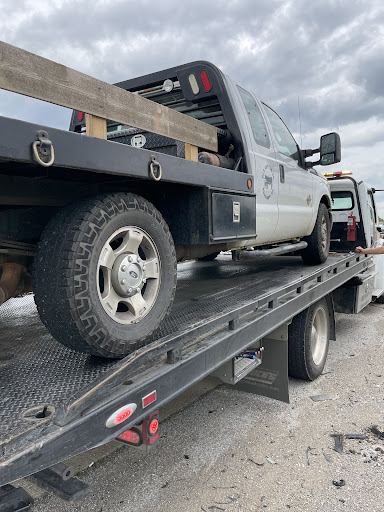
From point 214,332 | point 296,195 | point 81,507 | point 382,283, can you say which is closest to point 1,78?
point 214,332

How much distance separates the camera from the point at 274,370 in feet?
12.3

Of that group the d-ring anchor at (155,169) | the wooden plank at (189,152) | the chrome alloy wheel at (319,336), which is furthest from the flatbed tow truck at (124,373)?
the wooden plank at (189,152)

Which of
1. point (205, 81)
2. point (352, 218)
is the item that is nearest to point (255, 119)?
point (205, 81)

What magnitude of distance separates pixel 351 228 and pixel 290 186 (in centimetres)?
323

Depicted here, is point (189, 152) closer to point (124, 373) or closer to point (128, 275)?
point (128, 275)

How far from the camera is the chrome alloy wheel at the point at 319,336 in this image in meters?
4.50

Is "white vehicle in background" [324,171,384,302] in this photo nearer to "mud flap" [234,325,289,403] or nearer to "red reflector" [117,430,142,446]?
"mud flap" [234,325,289,403]

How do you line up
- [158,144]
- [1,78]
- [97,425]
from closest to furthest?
[1,78], [97,425], [158,144]

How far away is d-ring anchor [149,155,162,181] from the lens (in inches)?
85.5

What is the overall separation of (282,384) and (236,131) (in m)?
2.22

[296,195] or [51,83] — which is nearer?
[51,83]

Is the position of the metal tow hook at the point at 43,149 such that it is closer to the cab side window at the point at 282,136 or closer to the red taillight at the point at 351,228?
the cab side window at the point at 282,136

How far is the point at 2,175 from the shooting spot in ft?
7.20

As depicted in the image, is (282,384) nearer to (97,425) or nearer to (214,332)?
(214,332)
